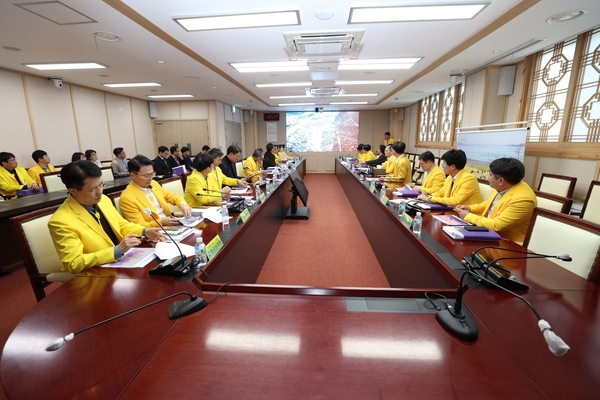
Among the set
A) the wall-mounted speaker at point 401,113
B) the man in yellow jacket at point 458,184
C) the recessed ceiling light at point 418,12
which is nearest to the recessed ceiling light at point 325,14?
the recessed ceiling light at point 418,12

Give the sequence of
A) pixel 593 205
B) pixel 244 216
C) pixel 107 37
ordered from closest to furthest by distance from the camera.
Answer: pixel 244 216
pixel 593 205
pixel 107 37

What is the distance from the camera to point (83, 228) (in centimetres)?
143

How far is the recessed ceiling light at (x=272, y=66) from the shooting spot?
429 centimetres

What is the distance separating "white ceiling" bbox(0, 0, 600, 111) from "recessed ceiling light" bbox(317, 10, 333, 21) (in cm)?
5

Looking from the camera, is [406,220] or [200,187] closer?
[406,220]

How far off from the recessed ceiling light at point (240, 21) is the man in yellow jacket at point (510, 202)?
2.28 metres

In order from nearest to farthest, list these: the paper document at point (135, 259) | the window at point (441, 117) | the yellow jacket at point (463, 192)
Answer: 1. the paper document at point (135, 259)
2. the yellow jacket at point (463, 192)
3. the window at point (441, 117)

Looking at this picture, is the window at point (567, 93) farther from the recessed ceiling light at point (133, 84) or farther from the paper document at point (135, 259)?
the recessed ceiling light at point (133, 84)

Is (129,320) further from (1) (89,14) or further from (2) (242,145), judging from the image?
(2) (242,145)

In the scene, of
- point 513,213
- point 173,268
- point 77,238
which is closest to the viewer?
point 173,268

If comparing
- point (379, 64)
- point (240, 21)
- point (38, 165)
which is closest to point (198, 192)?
point (240, 21)

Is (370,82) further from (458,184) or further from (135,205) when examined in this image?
(135,205)

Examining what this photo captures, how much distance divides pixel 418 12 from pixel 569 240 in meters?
2.38

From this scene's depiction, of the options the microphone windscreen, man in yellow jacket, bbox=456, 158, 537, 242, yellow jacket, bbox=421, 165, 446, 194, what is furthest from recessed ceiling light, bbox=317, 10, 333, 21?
the microphone windscreen
